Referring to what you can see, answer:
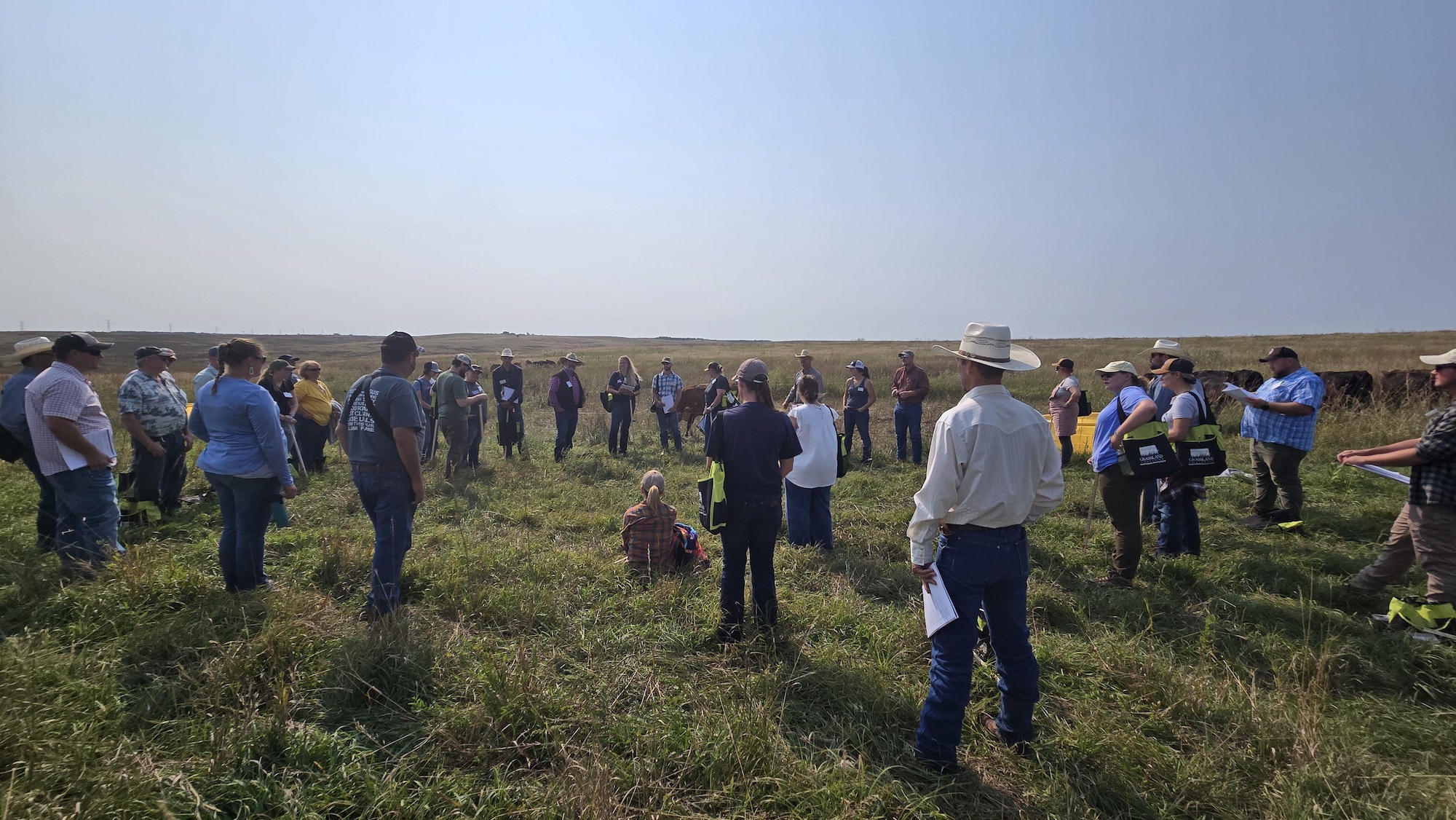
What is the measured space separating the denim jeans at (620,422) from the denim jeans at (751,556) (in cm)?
768

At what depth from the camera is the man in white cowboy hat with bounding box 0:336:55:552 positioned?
4.75 m

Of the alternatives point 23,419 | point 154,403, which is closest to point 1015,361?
point 23,419

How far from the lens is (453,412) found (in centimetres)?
928

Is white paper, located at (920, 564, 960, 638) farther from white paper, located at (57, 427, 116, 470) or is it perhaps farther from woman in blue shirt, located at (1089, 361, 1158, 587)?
white paper, located at (57, 427, 116, 470)

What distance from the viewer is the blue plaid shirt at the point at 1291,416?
19.8 ft

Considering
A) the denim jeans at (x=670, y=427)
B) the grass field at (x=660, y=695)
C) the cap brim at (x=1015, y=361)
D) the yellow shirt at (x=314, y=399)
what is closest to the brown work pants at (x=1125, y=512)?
the grass field at (x=660, y=695)

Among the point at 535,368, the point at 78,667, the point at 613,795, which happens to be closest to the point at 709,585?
the point at 613,795

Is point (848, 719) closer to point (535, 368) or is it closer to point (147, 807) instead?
point (147, 807)

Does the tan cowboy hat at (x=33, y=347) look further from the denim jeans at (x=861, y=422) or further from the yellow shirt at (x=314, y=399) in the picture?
the denim jeans at (x=861, y=422)

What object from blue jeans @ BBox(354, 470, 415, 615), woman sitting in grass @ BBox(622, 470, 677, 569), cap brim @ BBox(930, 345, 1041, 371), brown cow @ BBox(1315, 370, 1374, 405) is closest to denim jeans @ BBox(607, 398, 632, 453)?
woman sitting in grass @ BBox(622, 470, 677, 569)

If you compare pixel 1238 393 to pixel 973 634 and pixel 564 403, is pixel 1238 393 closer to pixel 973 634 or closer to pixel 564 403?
pixel 973 634

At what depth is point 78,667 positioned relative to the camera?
3154mm

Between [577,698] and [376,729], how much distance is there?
1000 mm

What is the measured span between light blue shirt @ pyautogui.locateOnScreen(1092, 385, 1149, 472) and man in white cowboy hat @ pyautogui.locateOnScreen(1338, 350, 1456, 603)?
1.33m
